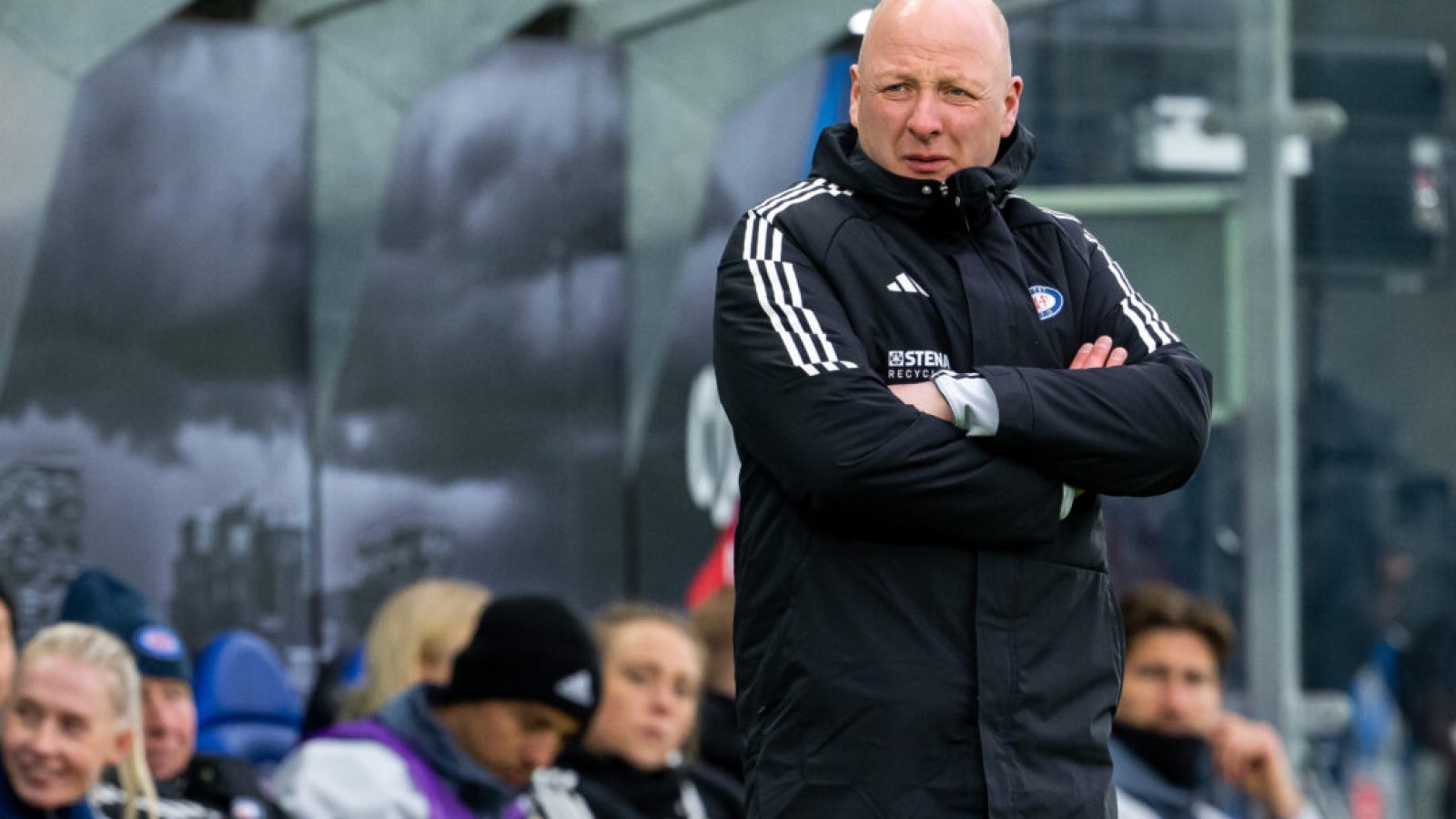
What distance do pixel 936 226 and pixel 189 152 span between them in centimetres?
511

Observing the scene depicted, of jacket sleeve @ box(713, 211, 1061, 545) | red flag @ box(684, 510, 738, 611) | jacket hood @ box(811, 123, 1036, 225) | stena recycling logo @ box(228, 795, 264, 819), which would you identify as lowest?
stena recycling logo @ box(228, 795, 264, 819)

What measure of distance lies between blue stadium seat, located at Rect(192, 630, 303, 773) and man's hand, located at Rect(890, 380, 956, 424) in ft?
12.6

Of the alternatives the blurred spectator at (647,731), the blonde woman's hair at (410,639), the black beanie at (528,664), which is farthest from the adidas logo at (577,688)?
the blonde woman's hair at (410,639)

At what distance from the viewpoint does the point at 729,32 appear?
28.5 feet

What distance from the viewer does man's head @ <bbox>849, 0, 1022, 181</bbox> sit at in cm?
304

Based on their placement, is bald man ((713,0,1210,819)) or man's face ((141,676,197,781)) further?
man's face ((141,676,197,781))

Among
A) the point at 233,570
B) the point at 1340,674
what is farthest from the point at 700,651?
the point at 1340,674

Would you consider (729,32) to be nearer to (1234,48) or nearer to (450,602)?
(1234,48)

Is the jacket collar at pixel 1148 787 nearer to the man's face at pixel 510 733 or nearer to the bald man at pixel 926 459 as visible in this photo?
the man's face at pixel 510 733

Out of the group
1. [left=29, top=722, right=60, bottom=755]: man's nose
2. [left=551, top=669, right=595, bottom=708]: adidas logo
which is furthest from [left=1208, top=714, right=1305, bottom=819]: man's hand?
[left=29, top=722, right=60, bottom=755]: man's nose

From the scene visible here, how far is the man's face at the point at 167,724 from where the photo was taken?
5.74 m

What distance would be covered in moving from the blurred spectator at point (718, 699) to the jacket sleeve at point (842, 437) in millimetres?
3526

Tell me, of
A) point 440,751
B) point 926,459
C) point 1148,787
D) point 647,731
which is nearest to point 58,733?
point 440,751

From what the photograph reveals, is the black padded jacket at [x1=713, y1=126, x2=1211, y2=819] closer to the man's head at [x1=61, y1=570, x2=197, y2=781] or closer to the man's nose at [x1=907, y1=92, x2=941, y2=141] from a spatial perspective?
the man's nose at [x1=907, y1=92, x2=941, y2=141]
